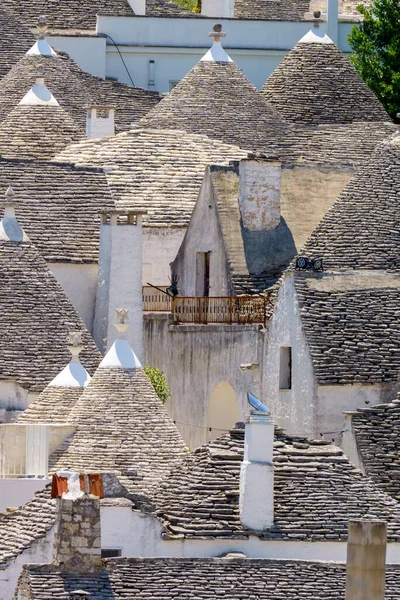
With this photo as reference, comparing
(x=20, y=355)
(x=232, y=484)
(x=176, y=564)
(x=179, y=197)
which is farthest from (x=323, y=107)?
(x=176, y=564)

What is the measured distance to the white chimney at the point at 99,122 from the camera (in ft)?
276

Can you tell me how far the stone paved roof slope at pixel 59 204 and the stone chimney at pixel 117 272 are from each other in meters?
0.97

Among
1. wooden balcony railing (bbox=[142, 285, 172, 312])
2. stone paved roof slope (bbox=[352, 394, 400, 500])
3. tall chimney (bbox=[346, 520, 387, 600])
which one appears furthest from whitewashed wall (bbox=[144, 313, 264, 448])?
tall chimney (bbox=[346, 520, 387, 600])

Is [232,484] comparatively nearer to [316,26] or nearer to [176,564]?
[176,564]

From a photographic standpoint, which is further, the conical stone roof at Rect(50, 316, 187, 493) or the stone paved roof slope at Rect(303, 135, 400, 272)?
the stone paved roof slope at Rect(303, 135, 400, 272)

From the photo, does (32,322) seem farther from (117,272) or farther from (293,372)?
(293,372)

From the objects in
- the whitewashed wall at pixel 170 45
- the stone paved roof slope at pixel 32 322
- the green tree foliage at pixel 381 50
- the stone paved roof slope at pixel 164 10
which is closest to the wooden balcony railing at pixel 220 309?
the stone paved roof slope at pixel 32 322

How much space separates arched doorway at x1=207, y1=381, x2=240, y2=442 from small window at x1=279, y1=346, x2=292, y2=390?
186cm

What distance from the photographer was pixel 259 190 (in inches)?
2977

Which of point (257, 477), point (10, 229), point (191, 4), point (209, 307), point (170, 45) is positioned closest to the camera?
point (257, 477)

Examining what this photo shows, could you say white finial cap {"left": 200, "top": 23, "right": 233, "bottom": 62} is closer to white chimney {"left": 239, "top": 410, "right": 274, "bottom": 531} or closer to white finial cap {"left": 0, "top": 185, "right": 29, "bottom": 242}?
white finial cap {"left": 0, "top": 185, "right": 29, "bottom": 242}

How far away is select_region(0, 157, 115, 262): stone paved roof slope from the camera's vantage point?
74.8 m

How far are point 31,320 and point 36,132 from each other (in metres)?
13.5

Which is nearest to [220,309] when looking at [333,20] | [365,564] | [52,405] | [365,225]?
[365,225]
